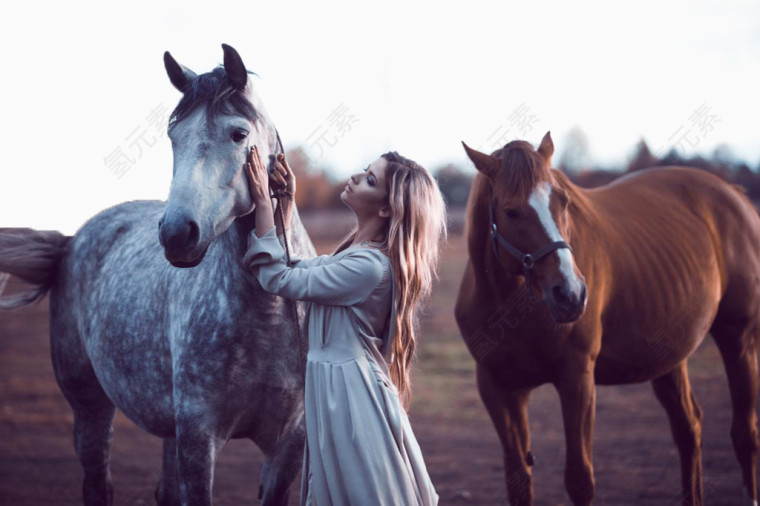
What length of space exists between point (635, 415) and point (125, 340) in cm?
583

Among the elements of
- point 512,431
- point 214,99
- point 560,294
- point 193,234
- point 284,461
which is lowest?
point 512,431

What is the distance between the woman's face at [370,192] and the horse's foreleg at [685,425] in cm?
309

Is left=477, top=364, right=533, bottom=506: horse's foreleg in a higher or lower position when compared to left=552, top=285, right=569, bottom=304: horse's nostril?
lower

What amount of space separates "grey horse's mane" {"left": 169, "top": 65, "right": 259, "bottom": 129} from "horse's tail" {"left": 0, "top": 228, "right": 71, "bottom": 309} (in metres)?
2.04

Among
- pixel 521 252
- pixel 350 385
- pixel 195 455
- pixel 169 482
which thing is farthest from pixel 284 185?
pixel 169 482

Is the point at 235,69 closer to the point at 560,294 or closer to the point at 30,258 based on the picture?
the point at 560,294

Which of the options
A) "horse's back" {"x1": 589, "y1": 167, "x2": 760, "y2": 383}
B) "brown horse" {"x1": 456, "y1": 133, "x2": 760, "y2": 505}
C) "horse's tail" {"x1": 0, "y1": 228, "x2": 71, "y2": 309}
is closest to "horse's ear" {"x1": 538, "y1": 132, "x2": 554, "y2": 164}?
"brown horse" {"x1": 456, "y1": 133, "x2": 760, "y2": 505}

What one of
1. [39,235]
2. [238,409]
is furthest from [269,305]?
[39,235]

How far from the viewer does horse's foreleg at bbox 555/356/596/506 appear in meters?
3.23

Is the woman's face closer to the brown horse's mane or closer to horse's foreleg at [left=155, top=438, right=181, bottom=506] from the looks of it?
the brown horse's mane

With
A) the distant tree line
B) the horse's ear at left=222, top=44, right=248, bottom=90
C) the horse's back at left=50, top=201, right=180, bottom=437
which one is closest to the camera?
the horse's ear at left=222, top=44, right=248, bottom=90

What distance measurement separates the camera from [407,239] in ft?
7.11

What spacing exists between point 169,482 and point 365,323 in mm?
1851

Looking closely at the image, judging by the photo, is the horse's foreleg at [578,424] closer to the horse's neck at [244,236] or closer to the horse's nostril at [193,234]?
the horse's neck at [244,236]
